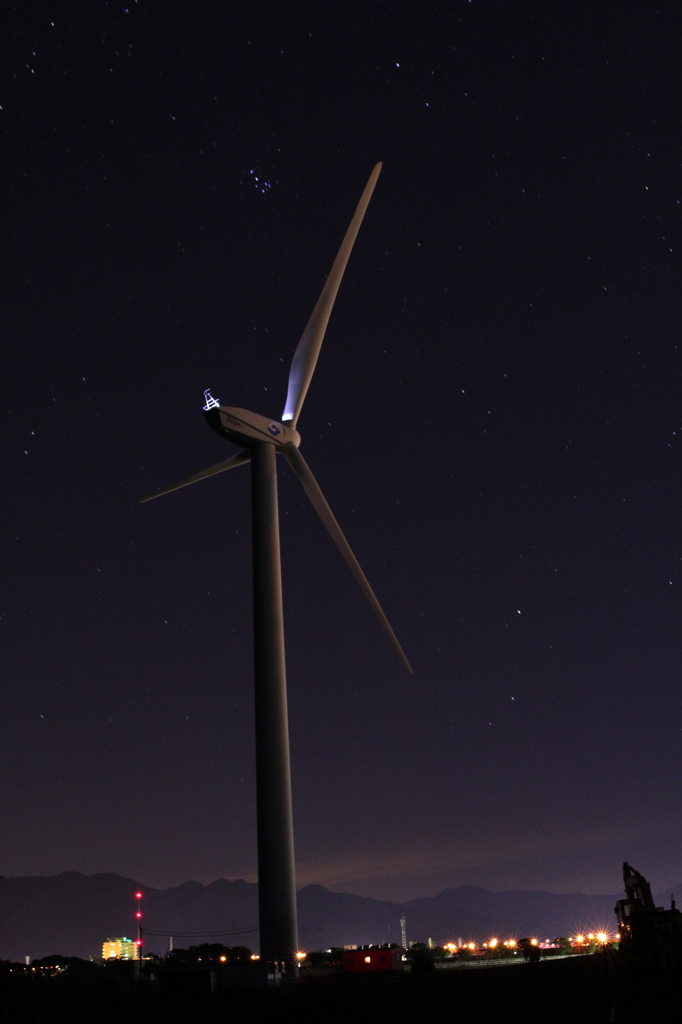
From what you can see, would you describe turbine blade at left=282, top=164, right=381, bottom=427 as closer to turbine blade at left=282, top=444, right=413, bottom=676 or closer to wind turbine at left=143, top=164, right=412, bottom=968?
wind turbine at left=143, top=164, right=412, bottom=968

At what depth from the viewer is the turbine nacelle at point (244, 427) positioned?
55594mm

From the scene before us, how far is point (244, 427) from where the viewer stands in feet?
185

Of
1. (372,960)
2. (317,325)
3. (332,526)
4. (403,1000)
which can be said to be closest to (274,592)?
(332,526)

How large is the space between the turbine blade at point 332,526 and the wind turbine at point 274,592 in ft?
0.19

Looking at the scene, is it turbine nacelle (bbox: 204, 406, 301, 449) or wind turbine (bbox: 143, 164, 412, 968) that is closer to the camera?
wind turbine (bbox: 143, 164, 412, 968)

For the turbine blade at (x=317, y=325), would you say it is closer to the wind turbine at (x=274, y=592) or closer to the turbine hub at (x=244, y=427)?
the wind turbine at (x=274, y=592)

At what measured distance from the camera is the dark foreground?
3027 centimetres

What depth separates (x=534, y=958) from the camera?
65.1 m

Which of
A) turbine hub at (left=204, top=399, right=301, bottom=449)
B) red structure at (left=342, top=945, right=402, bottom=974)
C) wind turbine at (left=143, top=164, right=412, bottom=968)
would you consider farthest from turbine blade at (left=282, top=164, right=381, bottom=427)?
red structure at (left=342, top=945, right=402, bottom=974)

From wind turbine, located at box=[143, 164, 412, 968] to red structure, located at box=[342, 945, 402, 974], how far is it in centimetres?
1244

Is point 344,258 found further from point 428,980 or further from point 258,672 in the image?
point 428,980

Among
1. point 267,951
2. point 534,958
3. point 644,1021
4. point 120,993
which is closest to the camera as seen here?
point 644,1021

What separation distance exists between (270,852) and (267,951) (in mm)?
4682

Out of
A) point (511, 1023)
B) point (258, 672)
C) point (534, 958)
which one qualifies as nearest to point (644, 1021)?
point (511, 1023)
